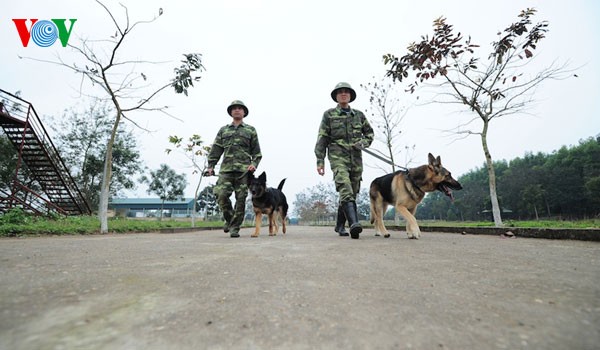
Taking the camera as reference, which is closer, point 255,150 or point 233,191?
point 233,191

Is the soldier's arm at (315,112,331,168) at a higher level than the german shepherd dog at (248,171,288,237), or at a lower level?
higher

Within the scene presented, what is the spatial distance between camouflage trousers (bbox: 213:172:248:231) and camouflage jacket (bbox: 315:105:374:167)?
201 cm

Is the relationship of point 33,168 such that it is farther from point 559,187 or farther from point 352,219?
point 559,187

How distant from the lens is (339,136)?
5828mm

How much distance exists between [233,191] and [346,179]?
2.85 metres

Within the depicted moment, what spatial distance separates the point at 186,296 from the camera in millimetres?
1439

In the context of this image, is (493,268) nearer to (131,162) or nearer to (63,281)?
(63,281)

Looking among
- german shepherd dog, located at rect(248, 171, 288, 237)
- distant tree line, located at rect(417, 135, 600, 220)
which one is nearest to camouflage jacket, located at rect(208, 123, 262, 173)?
german shepherd dog, located at rect(248, 171, 288, 237)

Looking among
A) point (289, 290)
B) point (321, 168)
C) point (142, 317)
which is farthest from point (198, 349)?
point (321, 168)

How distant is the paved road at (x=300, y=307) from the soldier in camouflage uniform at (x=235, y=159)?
4.38 m

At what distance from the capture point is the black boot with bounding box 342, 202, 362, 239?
4707 mm

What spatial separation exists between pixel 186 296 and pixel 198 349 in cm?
61

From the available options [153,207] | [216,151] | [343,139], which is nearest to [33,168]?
[216,151]

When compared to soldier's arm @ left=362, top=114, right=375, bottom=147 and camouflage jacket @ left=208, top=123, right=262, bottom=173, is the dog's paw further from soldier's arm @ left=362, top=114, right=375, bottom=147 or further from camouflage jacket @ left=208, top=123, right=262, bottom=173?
camouflage jacket @ left=208, top=123, right=262, bottom=173
